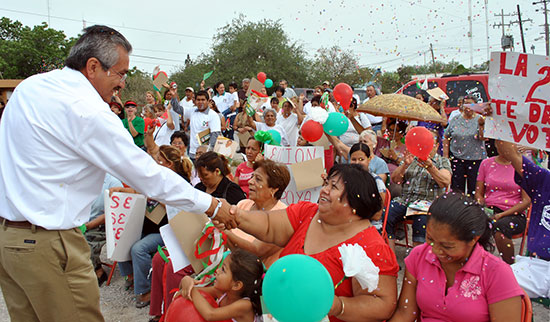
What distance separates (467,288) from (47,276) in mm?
2177

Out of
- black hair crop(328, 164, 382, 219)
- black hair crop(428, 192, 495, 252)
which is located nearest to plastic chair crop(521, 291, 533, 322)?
black hair crop(428, 192, 495, 252)

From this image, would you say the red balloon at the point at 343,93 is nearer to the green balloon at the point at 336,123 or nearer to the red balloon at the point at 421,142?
the green balloon at the point at 336,123

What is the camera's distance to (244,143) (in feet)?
30.6

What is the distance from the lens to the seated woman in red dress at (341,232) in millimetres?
2219

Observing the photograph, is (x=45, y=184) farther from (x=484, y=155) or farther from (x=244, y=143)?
(x=244, y=143)

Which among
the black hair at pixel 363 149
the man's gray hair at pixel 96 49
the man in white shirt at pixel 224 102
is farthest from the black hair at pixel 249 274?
the man in white shirt at pixel 224 102

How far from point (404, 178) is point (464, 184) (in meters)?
2.11

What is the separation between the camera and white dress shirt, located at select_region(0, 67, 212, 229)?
2197 mm

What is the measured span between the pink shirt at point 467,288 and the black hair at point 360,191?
393mm

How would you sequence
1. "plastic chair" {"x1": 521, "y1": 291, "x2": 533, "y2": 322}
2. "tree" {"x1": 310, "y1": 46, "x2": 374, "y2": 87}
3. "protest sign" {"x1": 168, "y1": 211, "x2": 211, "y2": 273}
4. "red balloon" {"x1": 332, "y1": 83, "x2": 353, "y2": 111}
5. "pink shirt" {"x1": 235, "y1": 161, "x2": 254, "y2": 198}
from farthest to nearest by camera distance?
"tree" {"x1": 310, "y1": 46, "x2": 374, "y2": 87} → "red balloon" {"x1": 332, "y1": 83, "x2": 353, "y2": 111} → "pink shirt" {"x1": 235, "y1": 161, "x2": 254, "y2": 198} → "protest sign" {"x1": 168, "y1": 211, "x2": 211, "y2": 273} → "plastic chair" {"x1": 521, "y1": 291, "x2": 533, "y2": 322}

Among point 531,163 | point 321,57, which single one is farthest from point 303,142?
point 321,57

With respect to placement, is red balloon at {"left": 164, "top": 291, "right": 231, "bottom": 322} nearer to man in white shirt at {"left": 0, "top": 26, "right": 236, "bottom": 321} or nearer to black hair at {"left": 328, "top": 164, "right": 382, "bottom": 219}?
man in white shirt at {"left": 0, "top": 26, "right": 236, "bottom": 321}

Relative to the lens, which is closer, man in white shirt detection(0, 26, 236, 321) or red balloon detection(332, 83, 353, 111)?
man in white shirt detection(0, 26, 236, 321)

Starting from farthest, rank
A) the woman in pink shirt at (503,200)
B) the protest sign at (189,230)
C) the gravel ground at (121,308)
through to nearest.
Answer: the woman in pink shirt at (503,200) < the gravel ground at (121,308) < the protest sign at (189,230)
